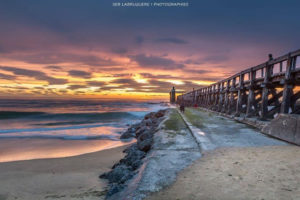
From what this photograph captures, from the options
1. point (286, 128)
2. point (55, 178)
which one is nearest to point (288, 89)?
point (286, 128)

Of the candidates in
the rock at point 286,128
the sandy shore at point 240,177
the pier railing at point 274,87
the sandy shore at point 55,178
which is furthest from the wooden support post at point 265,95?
the sandy shore at point 55,178

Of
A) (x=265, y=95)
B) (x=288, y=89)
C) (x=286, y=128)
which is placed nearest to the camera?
(x=286, y=128)

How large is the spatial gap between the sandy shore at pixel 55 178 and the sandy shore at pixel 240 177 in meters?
1.97

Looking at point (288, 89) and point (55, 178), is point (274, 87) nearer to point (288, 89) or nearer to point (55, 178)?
point (288, 89)

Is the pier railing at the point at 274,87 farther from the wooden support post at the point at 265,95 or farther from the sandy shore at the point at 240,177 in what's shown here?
the sandy shore at the point at 240,177

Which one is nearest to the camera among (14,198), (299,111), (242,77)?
(14,198)

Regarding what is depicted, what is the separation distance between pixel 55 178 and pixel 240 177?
4928mm

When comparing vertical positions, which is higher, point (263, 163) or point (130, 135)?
point (263, 163)

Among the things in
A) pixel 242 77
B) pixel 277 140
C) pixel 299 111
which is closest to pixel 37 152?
pixel 277 140

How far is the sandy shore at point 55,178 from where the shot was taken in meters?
4.27

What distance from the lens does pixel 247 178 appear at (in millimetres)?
2877

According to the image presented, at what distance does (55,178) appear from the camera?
17.4 ft

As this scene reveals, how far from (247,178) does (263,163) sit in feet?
2.84

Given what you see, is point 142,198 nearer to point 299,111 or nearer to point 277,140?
point 277,140
